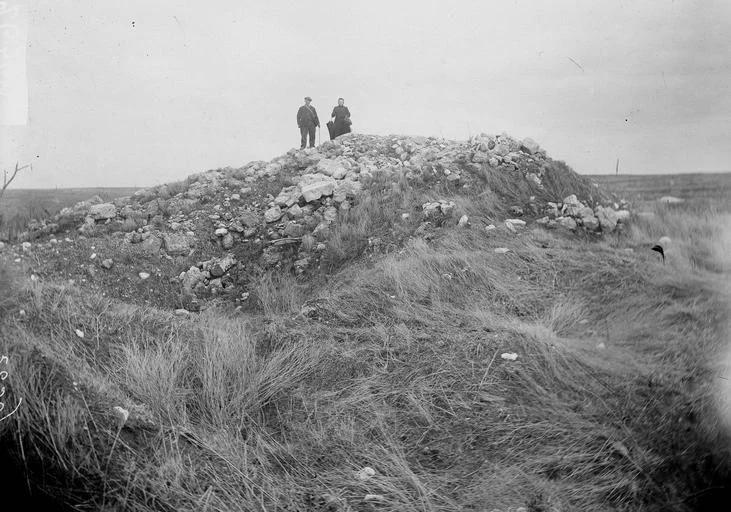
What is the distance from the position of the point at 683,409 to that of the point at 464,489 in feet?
4.23

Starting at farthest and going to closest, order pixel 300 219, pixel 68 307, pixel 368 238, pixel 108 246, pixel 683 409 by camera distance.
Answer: pixel 300 219, pixel 368 238, pixel 108 246, pixel 68 307, pixel 683 409

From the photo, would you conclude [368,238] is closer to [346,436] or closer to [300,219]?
[300,219]

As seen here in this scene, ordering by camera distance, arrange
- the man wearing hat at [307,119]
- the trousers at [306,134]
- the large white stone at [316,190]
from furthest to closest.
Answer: the trousers at [306,134]
the man wearing hat at [307,119]
the large white stone at [316,190]

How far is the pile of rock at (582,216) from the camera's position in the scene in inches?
155

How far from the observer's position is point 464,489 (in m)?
2.09

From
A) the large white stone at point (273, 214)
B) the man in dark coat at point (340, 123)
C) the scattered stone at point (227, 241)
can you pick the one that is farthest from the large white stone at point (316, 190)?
the man in dark coat at point (340, 123)

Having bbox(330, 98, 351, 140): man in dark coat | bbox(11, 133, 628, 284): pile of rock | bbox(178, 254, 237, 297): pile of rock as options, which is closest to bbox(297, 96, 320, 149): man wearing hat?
bbox(330, 98, 351, 140): man in dark coat

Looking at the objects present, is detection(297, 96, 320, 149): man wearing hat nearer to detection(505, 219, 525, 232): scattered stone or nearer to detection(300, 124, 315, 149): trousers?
detection(300, 124, 315, 149): trousers

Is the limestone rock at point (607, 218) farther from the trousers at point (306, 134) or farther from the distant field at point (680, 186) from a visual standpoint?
the trousers at point (306, 134)

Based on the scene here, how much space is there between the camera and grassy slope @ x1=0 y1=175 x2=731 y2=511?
2.10 metres

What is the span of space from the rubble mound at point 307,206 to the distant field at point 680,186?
442 mm

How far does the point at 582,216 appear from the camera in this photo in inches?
169

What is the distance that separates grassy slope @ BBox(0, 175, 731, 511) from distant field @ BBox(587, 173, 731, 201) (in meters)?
0.13

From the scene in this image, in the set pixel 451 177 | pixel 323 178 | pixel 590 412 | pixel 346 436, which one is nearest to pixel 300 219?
pixel 323 178
